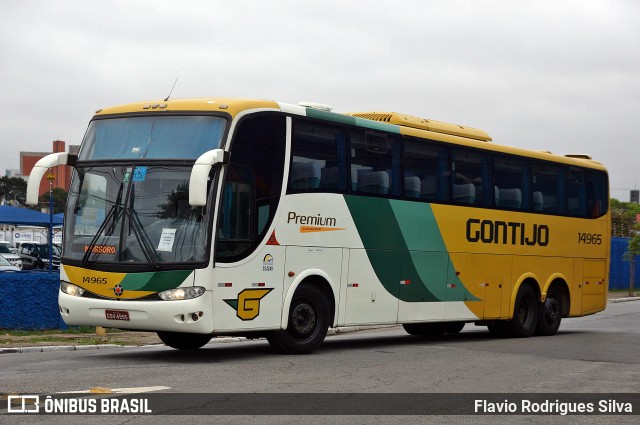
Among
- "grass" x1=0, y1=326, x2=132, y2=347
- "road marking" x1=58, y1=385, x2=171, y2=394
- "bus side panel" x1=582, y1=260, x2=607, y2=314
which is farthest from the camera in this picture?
"bus side panel" x1=582, y1=260, x2=607, y2=314

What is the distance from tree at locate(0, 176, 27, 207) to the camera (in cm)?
10525

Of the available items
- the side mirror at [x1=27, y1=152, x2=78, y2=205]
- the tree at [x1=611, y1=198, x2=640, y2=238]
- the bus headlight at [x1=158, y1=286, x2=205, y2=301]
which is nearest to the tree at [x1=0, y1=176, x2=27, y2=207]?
the tree at [x1=611, y1=198, x2=640, y2=238]

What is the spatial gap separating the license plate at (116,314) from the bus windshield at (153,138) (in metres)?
2.13

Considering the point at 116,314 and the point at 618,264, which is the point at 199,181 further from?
the point at 618,264

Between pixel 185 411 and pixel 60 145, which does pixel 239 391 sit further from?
pixel 60 145

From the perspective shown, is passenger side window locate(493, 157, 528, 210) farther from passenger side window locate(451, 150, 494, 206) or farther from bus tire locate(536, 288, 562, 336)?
bus tire locate(536, 288, 562, 336)

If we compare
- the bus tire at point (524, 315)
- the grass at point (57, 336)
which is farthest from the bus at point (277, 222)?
the grass at point (57, 336)

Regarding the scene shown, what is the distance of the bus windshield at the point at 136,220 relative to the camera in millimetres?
13672

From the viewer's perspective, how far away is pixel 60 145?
130 meters

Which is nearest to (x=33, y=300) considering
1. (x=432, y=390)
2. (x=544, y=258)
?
(x=544, y=258)

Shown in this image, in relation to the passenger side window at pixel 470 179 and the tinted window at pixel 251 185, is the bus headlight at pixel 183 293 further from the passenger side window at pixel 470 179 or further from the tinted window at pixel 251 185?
the passenger side window at pixel 470 179

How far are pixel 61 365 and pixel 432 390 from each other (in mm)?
4916

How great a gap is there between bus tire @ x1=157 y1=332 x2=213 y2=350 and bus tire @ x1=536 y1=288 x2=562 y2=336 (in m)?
8.63

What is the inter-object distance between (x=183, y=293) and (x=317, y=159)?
3.38 m
